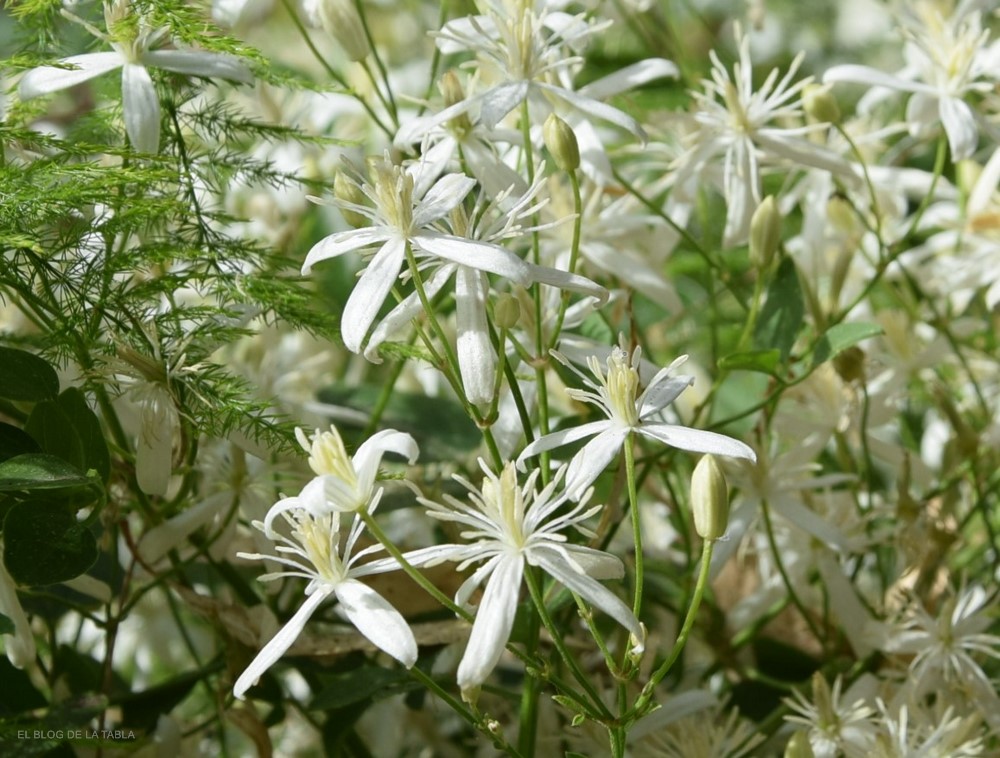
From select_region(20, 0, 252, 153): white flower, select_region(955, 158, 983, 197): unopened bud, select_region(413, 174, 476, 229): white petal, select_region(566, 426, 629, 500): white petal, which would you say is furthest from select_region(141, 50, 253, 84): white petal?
select_region(955, 158, 983, 197): unopened bud

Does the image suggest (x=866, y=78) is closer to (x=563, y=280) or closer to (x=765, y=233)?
(x=765, y=233)

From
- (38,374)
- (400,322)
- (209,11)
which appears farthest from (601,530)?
(209,11)

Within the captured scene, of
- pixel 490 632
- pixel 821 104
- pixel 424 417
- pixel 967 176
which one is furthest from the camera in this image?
pixel 967 176

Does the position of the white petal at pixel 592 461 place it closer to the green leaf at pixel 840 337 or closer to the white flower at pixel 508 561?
the white flower at pixel 508 561

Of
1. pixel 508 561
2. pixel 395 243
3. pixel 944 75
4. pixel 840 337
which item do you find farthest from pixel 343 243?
pixel 944 75

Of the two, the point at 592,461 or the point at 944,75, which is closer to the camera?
the point at 592,461

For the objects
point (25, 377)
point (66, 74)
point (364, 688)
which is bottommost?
point (364, 688)

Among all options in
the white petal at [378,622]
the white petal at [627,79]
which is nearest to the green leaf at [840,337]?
the white petal at [627,79]
